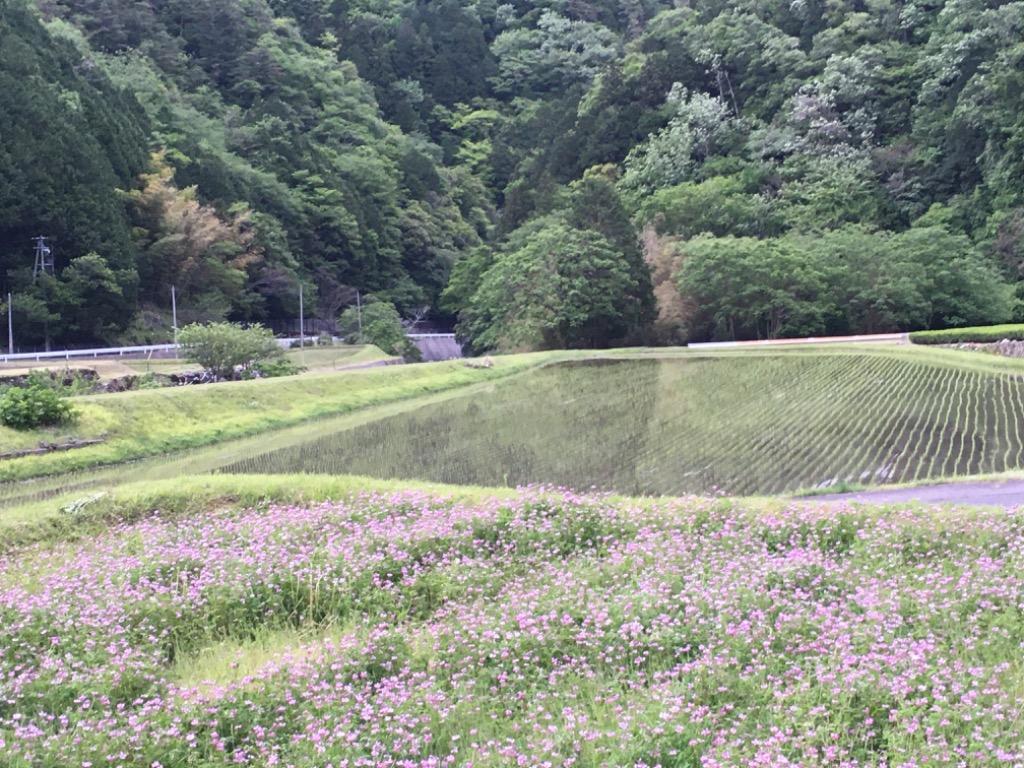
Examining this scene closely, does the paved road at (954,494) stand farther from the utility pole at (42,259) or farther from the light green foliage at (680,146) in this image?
the light green foliage at (680,146)

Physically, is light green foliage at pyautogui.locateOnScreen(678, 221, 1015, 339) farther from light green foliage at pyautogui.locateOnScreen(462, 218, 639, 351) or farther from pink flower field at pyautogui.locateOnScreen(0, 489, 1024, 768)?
pink flower field at pyautogui.locateOnScreen(0, 489, 1024, 768)

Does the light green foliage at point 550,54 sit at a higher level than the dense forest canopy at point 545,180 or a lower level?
higher

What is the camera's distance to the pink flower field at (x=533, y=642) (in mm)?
4551

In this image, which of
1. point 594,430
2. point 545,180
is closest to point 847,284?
point 545,180

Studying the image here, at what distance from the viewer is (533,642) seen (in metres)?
5.71

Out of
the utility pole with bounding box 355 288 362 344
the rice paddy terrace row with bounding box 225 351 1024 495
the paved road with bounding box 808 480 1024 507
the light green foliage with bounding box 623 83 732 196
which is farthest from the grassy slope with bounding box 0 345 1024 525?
the light green foliage with bounding box 623 83 732 196

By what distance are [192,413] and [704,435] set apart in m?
9.76

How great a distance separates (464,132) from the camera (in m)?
90.1

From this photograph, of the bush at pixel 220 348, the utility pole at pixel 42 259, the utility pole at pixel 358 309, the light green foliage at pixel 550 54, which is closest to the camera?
the bush at pixel 220 348

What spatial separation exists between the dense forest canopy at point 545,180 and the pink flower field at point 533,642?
3322 centimetres

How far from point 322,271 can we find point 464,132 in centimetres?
3661

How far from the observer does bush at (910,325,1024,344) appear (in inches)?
1276

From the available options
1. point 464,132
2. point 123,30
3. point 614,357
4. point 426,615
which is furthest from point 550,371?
point 464,132

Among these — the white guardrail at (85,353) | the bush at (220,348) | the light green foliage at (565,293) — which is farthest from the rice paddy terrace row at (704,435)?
the white guardrail at (85,353)
